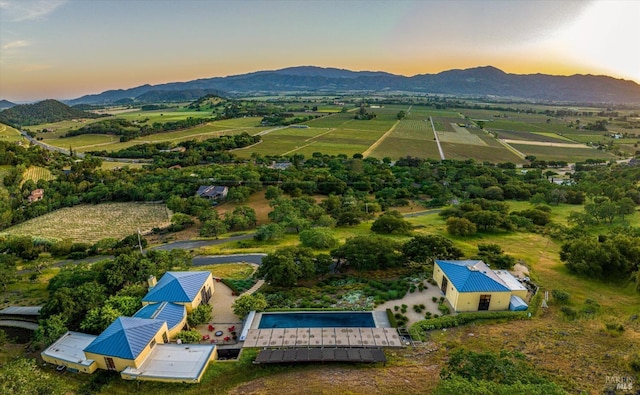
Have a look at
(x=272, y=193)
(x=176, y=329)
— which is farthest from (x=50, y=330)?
(x=272, y=193)

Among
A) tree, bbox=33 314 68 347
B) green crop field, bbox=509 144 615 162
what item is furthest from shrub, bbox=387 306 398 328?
green crop field, bbox=509 144 615 162

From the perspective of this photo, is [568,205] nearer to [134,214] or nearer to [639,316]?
[639,316]

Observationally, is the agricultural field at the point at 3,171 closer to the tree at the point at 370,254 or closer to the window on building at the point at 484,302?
the tree at the point at 370,254

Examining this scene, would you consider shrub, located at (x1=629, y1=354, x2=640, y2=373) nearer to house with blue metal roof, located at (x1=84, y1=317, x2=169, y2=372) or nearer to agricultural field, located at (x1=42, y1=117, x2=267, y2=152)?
house with blue metal roof, located at (x1=84, y1=317, x2=169, y2=372)

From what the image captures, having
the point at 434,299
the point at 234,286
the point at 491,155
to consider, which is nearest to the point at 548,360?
the point at 434,299

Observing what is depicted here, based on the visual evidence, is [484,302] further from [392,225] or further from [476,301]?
[392,225]
